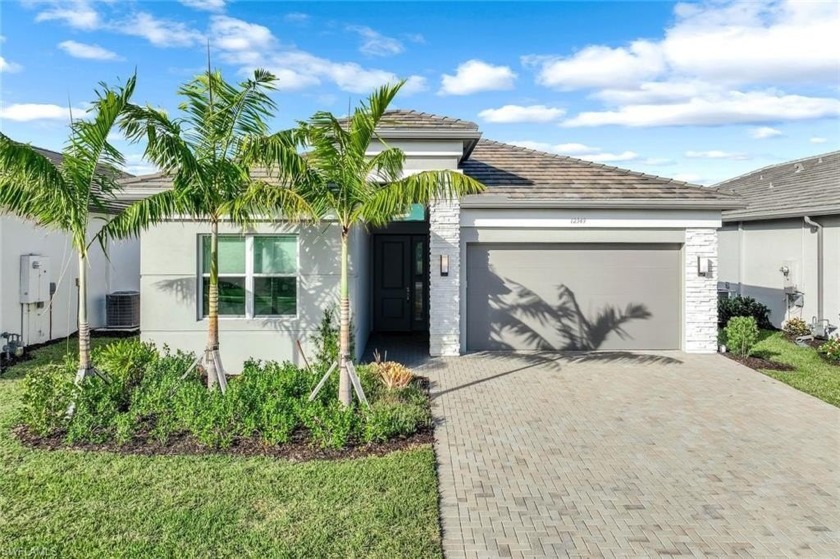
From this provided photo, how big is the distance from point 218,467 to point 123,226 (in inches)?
147

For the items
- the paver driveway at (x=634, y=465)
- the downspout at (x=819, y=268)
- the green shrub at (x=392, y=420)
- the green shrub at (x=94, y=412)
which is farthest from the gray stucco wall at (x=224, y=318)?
the downspout at (x=819, y=268)

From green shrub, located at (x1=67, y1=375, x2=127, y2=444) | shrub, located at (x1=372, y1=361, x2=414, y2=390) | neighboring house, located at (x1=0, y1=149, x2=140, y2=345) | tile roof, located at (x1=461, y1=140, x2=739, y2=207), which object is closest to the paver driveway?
shrub, located at (x1=372, y1=361, x2=414, y2=390)

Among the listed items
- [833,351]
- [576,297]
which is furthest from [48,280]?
[833,351]

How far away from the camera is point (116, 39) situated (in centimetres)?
1156

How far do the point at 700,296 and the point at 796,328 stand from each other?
386 centimetres

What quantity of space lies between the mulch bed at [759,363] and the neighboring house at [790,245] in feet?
11.7

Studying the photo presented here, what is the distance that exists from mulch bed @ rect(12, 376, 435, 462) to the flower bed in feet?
0.04

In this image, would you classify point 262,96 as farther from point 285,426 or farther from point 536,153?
point 536,153

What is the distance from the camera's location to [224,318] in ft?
34.3

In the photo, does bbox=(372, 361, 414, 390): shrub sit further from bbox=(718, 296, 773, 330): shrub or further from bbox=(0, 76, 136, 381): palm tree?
bbox=(718, 296, 773, 330): shrub

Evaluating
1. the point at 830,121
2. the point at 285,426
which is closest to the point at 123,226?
the point at 285,426

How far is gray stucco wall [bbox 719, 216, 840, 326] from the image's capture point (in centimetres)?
1388

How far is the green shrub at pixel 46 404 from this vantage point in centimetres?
702

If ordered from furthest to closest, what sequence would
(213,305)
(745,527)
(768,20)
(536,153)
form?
(536,153)
(768,20)
(213,305)
(745,527)
